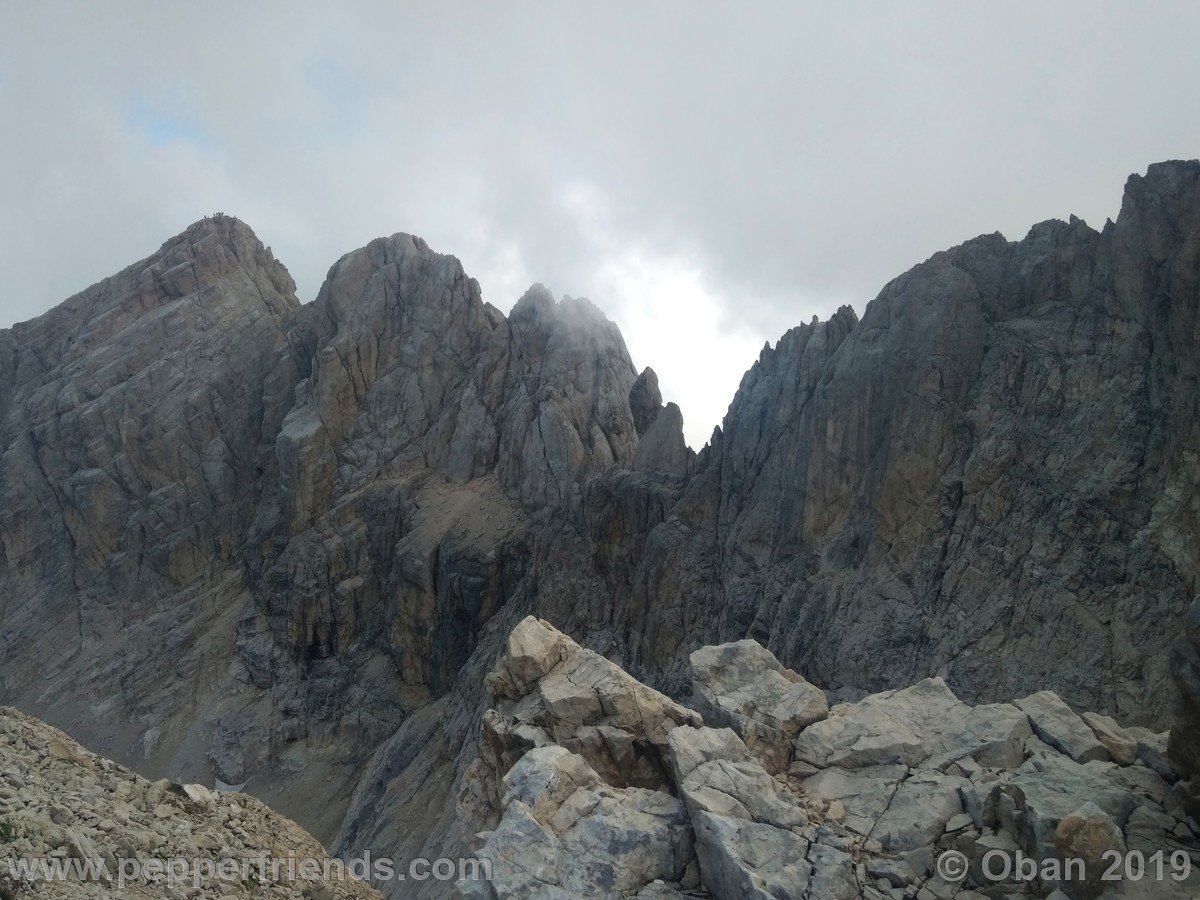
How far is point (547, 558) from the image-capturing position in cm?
5709

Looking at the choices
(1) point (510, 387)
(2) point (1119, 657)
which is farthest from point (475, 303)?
(2) point (1119, 657)

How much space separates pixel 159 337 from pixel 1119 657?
257ft

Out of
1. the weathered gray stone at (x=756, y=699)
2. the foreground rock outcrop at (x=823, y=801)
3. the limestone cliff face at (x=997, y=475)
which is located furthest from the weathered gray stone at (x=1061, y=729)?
the limestone cliff face at (x=997, y=475)

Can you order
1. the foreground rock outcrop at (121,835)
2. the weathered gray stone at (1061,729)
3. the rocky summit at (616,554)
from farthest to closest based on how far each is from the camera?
the rocky summit at (616,554)
the weathered gray stone at (1061,729)
the foreground rock outcrop at (121,835)

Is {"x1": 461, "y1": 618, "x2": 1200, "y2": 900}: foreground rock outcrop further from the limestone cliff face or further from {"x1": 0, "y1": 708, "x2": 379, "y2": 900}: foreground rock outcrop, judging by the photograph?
the limestone cliff face

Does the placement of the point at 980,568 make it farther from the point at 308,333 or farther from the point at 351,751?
the point at 308,333

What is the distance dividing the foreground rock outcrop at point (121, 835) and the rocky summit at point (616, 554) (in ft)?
14.5

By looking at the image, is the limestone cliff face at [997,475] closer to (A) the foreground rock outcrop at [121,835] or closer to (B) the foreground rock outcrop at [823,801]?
(B) the foreground rock outcrop at [823,801]

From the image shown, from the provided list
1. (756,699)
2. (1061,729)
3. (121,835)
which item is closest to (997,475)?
(1061,729)

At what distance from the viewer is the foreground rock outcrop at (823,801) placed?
14.2m

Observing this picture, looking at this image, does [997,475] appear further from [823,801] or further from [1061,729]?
[823,801]

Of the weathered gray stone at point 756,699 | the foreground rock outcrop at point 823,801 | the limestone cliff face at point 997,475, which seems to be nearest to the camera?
the foreground rock outcrop at point 823,801

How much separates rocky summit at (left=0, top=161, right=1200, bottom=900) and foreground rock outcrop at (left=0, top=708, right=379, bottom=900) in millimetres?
4417

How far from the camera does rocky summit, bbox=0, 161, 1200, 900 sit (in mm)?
17375
